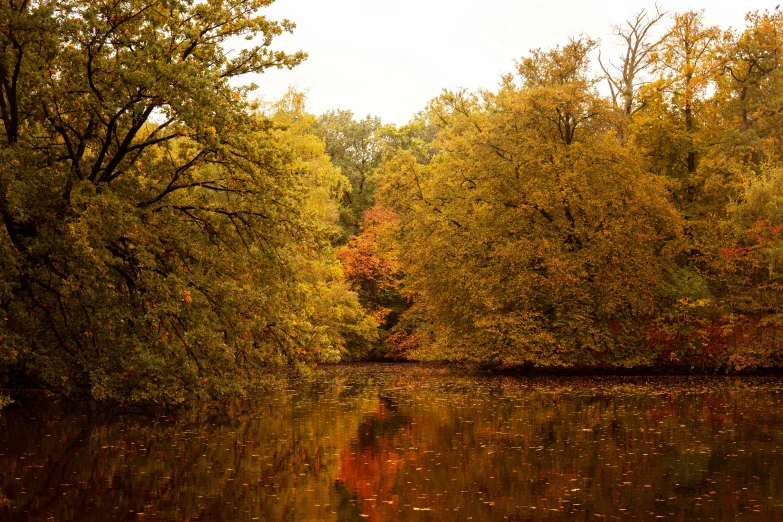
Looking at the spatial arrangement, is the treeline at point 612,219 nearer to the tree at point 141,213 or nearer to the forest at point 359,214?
the forest at point 359,214

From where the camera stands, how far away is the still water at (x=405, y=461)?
424 inches

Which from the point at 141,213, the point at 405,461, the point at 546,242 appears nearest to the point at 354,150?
the point at 546,242

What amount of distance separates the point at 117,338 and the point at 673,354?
82.2 ft

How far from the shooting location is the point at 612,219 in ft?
116

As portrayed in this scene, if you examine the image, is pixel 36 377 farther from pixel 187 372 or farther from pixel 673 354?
pixel 673 354

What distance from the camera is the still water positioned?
10.8 meters

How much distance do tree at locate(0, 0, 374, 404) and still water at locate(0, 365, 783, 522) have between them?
1838 millimetres

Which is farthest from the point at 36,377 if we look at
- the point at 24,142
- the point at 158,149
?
the point at 158,149

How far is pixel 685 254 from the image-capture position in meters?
39.4

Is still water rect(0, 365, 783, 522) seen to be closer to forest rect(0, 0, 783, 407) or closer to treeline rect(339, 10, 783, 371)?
forest rect(0, 0, 783, 407)

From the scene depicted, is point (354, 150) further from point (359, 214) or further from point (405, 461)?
point (405, 461)

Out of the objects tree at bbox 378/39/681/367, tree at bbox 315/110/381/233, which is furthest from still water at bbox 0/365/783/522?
tree at bbox 315/110/381/233

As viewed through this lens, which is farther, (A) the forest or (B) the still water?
(A) the forest

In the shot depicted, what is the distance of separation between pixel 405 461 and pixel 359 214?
52144 millimetres
